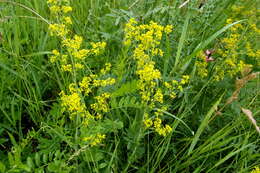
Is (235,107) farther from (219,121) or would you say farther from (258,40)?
(258,40)

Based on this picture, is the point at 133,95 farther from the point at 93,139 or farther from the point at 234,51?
the point at 234,51

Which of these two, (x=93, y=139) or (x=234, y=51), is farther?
(x=234, y=51)

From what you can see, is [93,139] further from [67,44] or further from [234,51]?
[234,51]

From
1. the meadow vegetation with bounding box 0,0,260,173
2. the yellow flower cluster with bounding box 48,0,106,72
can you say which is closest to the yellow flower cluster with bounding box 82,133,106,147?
the meadow vegetation with bounding box 0,0,260,173

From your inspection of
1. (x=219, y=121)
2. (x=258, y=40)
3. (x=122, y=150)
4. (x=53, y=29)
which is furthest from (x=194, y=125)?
(x=53, y=29)

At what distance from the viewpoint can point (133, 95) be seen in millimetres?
1587

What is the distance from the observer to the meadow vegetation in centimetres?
131

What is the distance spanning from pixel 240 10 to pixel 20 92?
4.71 feet

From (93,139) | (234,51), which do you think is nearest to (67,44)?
(93,139)

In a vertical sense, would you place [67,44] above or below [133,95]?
above

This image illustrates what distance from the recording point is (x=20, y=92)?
5.15 ft

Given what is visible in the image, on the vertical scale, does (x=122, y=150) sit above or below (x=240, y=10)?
below

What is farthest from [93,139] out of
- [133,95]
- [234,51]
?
[234,51]

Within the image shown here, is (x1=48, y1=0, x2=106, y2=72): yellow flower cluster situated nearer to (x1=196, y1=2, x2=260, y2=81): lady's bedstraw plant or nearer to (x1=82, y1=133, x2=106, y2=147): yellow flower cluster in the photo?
(x1=82, y1=133, x2=106, y2=147): yellow flower cluster
